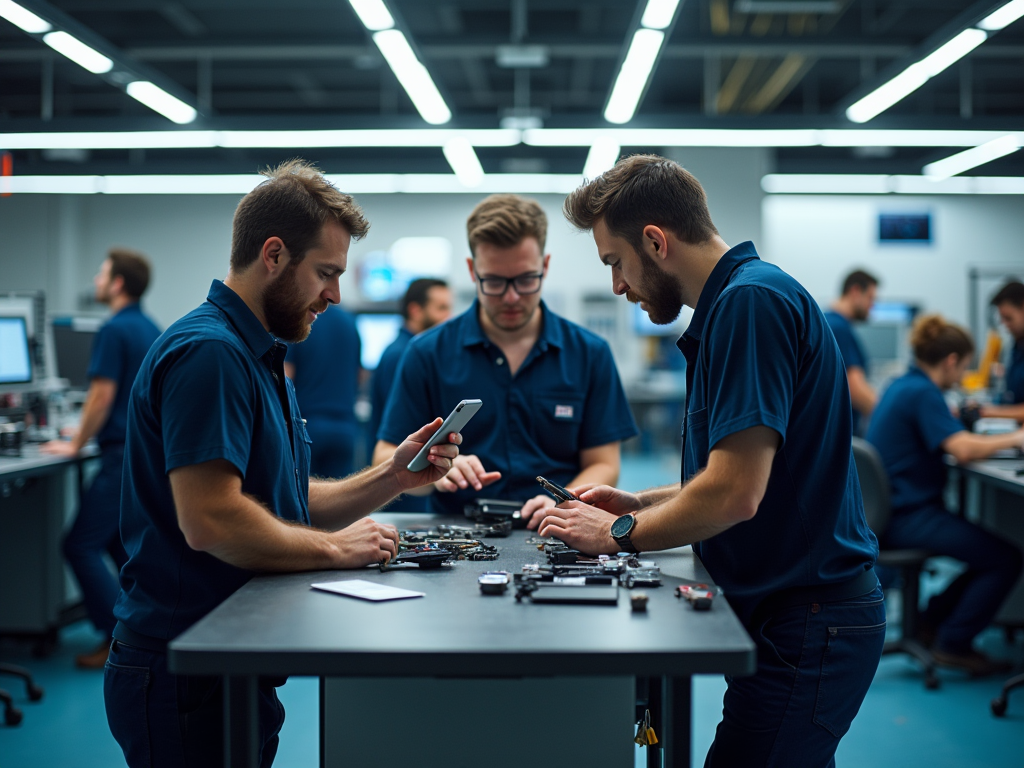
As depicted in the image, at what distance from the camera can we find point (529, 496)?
7.28 ft

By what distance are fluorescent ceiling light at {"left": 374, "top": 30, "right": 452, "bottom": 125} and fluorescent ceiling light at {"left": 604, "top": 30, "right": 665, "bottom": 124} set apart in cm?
108

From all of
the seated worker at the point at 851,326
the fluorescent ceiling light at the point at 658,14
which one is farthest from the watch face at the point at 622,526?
the seated worker at the point at 851,326

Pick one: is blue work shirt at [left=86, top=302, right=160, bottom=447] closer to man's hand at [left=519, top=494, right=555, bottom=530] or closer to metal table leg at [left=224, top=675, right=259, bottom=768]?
man's hand at [left=519, top=494, right=555, bottom=530]

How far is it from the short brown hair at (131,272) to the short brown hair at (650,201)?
2.85 metres

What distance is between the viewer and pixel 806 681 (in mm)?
1435

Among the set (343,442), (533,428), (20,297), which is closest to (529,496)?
(533,428)

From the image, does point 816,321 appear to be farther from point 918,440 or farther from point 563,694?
point 918,440

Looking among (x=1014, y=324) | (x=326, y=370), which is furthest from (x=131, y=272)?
(x=1014, y=324)

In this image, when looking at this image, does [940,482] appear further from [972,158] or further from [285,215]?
[972,158]

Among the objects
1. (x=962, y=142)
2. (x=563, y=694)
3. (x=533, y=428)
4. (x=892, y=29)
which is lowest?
(x=563, y=694)

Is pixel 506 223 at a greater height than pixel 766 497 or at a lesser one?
greater

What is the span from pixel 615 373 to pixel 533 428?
29cm

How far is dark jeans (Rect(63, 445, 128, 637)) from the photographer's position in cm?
364

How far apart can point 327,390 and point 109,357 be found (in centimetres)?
102
